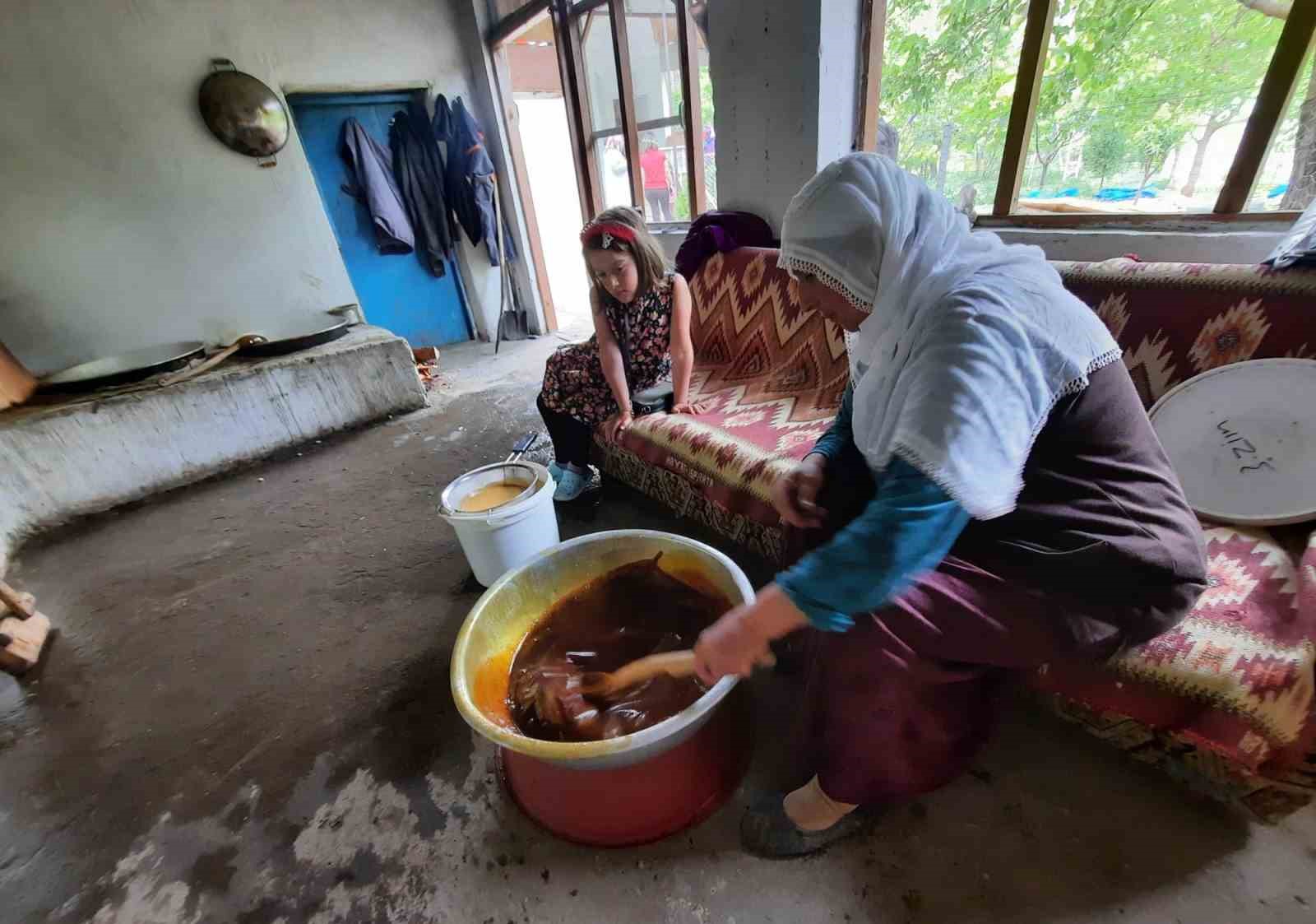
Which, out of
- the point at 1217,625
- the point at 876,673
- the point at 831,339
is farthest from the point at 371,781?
the point at 831,339

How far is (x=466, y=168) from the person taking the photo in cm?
397

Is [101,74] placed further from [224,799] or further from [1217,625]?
[1217,625]

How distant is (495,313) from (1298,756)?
16.0 ft

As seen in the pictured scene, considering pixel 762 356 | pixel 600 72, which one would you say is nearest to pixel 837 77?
pixel 762 356

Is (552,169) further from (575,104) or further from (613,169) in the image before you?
(575,104)

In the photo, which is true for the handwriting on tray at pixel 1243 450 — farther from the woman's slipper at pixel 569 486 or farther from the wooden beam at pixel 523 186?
A: the wooden beam at pixel 523 186

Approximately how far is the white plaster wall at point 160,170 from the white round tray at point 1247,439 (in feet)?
15.3

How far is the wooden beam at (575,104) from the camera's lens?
11.4 ft

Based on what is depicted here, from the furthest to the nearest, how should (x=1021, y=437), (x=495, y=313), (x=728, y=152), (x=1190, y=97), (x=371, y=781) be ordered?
(x=495, y=313)
(x=728, y=152)
(x=1190, y=97)
(x=371, y=781)
(x=1021, y=437)

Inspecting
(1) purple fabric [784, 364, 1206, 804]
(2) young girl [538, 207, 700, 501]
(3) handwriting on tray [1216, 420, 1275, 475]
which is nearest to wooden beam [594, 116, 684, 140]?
(2) young girl [538, 207, 700, 501]

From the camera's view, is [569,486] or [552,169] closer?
[569,486]

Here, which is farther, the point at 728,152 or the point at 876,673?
the point at 728,152

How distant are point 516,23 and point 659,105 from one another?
1173 millimetres

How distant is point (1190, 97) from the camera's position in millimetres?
1540
